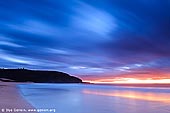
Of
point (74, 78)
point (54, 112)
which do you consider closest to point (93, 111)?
point (54, 112)

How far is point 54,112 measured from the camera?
37.5 ft

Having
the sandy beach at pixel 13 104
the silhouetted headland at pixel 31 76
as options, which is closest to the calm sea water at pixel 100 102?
the sandy beach at pixel 13 104

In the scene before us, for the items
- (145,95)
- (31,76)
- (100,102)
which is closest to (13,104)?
(100,102)

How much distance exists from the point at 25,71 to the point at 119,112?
136 metres

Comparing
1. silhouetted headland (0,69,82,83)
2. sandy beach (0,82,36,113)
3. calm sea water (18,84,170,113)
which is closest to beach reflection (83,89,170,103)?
calm sea water (18,84,170,113)

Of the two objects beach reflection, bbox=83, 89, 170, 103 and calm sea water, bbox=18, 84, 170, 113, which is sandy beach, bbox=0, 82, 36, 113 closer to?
calm sea water, bbox=18, 84, 170, 113

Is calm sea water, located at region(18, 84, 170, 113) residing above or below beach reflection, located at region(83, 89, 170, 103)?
below

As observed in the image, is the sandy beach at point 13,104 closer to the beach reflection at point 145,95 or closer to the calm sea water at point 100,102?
the calm sea water at point 100,102

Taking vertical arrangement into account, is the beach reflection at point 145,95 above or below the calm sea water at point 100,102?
above

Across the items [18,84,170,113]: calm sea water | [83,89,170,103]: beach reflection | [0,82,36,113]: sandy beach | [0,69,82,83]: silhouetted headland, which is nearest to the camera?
[0,82,36,113]: sandy beach

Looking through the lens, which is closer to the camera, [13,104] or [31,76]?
[13,104]

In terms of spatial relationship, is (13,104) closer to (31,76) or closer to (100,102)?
(100,102)

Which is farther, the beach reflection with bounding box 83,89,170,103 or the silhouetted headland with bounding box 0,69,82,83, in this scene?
the silhouetted headland with bounding box 0,69,82,83

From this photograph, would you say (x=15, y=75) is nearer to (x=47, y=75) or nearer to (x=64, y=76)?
(x=47, y=75)
